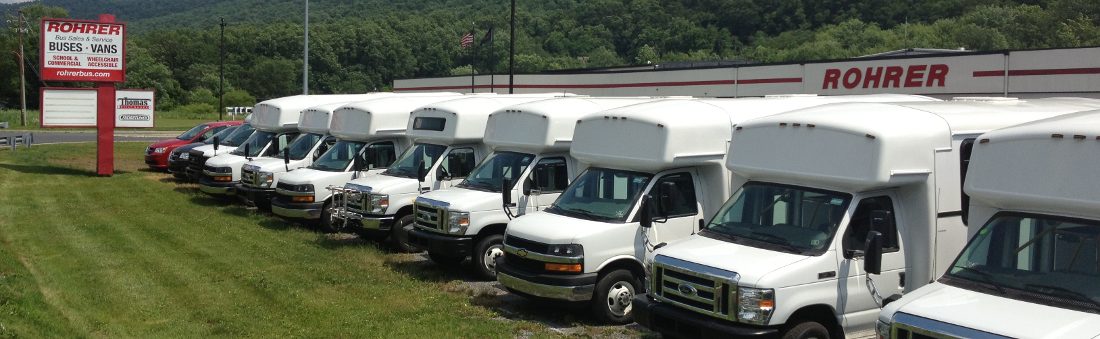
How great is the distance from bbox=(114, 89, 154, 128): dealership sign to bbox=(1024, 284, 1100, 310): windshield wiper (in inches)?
1191

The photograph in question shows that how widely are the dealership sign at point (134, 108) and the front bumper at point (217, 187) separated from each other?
11.8m

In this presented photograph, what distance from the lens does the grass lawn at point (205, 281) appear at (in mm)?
10461

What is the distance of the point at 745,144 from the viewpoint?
9.16m

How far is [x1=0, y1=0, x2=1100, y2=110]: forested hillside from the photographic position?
265 ft

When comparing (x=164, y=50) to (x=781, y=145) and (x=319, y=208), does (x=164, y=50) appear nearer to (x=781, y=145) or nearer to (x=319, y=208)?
(x=319, y=208)

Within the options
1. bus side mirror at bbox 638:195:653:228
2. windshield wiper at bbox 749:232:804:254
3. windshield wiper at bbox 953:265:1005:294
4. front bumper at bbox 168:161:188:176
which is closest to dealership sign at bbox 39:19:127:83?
front bumper at bbox 168:161:188:176

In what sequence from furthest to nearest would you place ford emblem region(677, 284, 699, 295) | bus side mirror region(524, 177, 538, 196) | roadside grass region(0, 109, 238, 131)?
roadside grass region(0, 109, 238, 131) → bus side mirror region(524, 177, 538, 196) → ford emblem region(677, 284, 699, 295)

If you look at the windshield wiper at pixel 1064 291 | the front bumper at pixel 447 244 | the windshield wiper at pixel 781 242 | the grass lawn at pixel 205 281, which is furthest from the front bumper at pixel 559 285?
the windshield wiper at pixel 1064 291

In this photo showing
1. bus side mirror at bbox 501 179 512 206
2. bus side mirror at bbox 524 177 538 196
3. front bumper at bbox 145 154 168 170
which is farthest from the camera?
front bumper at bbox 145 154 168 170

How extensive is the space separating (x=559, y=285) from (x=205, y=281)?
525cm

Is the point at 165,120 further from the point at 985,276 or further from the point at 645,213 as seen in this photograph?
the point at 985,276

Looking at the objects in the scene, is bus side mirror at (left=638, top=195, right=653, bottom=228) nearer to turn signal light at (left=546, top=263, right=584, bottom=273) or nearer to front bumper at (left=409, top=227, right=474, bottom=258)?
turn signal light at (left=546, top=263, right=584, bottom=273)

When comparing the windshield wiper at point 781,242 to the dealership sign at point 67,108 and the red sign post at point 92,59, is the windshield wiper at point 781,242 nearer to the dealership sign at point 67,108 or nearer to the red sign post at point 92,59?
the red sign post at point 92,59

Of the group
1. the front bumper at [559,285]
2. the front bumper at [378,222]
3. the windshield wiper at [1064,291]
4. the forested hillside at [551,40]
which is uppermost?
the forested hillside at [551,40]
